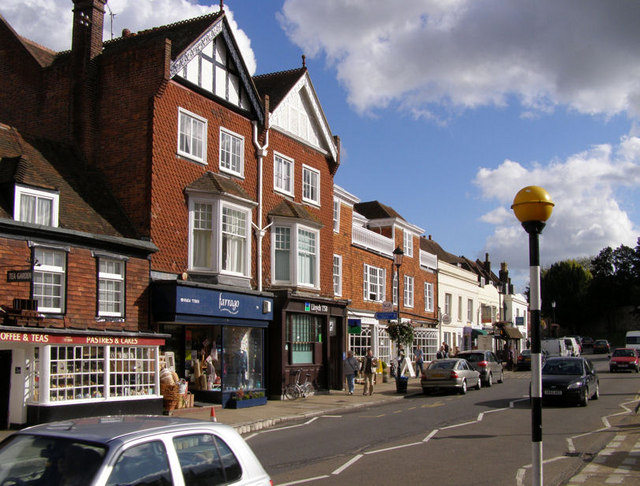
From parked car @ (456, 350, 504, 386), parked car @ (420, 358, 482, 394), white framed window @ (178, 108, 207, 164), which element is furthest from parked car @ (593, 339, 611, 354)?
white framed window @ (178, 108, 207, 164)

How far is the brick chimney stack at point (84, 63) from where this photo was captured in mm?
20719

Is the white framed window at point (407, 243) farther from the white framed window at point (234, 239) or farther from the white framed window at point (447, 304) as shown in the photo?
the white framed window at point (234, 239)

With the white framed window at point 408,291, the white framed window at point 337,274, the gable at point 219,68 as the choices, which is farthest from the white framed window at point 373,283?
the gable at point 219,68

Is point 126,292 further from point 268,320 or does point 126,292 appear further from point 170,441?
point 170,441

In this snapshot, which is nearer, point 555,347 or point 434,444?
point 434,444

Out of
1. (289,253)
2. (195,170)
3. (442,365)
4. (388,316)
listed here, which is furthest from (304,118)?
(442,365)

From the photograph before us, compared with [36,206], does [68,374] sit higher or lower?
lower

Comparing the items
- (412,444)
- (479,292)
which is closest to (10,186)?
(412,444)

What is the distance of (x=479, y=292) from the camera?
5484 centimetres

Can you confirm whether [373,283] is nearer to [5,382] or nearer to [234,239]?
[234,239]

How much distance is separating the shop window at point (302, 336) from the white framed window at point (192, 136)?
7.20m

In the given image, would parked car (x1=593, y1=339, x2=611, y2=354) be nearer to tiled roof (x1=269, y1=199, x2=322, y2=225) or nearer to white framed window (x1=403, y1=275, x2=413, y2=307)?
white framed window (x1=403, y1=275, x2=413, y2=307)

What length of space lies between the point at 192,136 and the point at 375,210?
69.2 feet

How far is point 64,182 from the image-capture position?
18.5 meters
